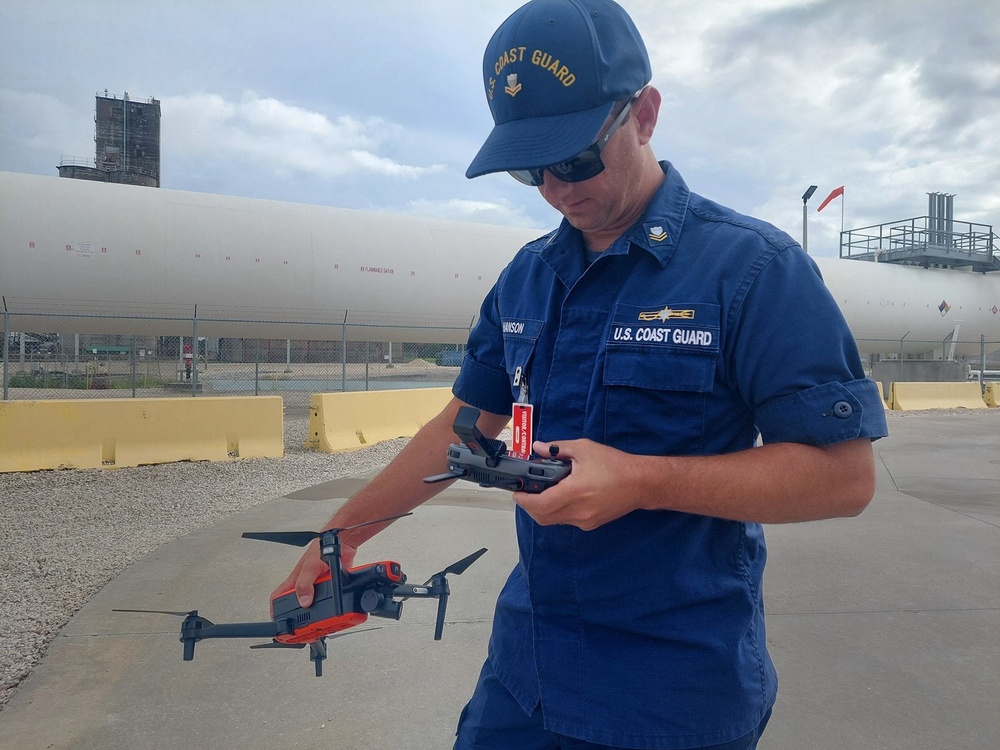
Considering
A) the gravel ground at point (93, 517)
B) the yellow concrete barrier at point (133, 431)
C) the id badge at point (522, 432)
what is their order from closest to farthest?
the id badge at point (522, 432), the gravel ground at point (93, 517), the yellow concrete barrier at point (133, 431)

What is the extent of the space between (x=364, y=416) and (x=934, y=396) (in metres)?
14.2

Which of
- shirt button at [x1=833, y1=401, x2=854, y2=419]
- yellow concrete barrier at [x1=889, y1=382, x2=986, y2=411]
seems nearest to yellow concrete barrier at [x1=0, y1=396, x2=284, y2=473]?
shirt button at [x1=833, y1=401, x2=854, y2=419]

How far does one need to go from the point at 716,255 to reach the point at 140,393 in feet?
52.5

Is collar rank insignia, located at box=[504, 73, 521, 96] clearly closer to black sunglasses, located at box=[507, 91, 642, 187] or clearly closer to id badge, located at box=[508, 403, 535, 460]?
black sunglasses, located at box=[507, 91, 642, 187]

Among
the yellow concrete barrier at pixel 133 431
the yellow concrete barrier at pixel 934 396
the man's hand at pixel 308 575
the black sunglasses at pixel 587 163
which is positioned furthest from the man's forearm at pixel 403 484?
the yellow concrete barrier at pixel 934 396

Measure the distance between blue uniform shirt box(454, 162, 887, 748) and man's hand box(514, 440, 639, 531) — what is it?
0.16 metres

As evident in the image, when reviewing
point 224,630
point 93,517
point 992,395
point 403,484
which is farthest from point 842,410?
point 992,395

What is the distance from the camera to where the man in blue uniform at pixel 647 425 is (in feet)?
3.49

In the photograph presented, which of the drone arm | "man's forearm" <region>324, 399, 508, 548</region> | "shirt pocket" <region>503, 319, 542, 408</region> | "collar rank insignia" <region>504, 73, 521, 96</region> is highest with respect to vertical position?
"collar rank insignia" <region>504, 73, 521, 96</region>

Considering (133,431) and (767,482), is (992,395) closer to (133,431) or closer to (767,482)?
(133,431)

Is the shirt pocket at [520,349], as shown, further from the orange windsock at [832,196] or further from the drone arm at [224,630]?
the orange windsock at [832,196]

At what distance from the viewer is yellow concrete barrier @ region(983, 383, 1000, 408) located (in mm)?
17234

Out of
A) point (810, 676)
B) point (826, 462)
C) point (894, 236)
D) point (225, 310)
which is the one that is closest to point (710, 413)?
point (826, 462)

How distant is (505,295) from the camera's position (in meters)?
1.54
